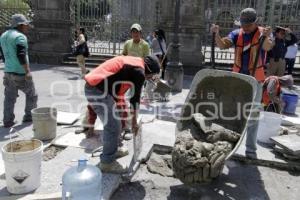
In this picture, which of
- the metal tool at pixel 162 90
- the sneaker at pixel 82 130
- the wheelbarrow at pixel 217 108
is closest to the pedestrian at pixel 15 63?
the sneaker at pixel 82 130

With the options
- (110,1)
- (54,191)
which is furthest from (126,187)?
(110,1)

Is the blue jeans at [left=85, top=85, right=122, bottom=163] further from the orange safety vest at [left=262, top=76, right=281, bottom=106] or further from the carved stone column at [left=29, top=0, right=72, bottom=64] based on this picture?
the carved stone column at [left=29, top=0, right=72, bottom=64]

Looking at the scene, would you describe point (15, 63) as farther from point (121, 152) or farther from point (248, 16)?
point (248, 16)

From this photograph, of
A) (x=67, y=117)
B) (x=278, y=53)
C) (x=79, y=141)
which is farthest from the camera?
(x=278, y=53)

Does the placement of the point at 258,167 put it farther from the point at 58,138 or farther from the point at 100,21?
the point at 100,21

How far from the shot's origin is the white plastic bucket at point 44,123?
5.33 metres

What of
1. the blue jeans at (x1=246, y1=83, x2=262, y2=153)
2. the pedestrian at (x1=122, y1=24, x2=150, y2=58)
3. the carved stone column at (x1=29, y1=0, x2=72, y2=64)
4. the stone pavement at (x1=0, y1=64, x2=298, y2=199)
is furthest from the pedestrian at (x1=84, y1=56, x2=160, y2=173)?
the carved stone column at (x1=29, y1=0, x2=72, y2=64)

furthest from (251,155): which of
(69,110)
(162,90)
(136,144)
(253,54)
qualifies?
(69,110)

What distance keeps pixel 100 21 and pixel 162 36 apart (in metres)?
5.48

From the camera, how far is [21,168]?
3619mm

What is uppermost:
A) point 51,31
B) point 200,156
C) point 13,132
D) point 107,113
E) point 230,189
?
point 51,31

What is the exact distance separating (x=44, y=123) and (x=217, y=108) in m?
2.67

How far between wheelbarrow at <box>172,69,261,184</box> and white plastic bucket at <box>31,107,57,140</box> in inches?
83.5

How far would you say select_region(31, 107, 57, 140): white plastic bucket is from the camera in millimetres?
5328
